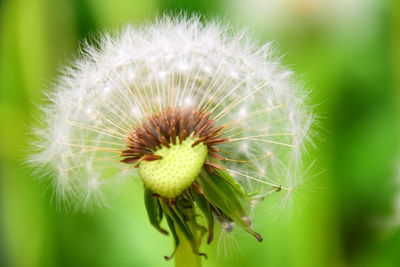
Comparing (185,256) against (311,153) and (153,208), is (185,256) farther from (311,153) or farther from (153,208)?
(311,153)

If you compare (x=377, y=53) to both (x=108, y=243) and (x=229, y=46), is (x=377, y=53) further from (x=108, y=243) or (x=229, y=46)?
(x=229, y=46)

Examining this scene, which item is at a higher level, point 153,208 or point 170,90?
point 170,90

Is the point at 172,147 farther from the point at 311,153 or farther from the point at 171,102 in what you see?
the point at 311,153

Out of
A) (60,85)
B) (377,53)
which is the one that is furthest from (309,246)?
(377,53)

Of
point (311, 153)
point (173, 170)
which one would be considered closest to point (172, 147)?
point (173, 170)

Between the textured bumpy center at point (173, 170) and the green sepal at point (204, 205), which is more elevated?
the textured bumpy center at point (173, 170)

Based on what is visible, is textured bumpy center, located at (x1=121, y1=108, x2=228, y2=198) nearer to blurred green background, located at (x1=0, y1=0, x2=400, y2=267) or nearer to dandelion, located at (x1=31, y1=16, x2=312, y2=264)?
dandelion, located at (x1=31, y1=16, x2=312, y2=264)

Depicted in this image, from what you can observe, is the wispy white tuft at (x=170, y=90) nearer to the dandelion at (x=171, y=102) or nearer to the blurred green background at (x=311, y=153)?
the dandelion at (x=171, y=102)

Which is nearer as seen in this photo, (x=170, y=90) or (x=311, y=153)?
(x=170, y=90)

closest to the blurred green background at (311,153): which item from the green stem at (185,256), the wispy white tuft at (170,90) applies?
the wispy white tuft at (170,90)
